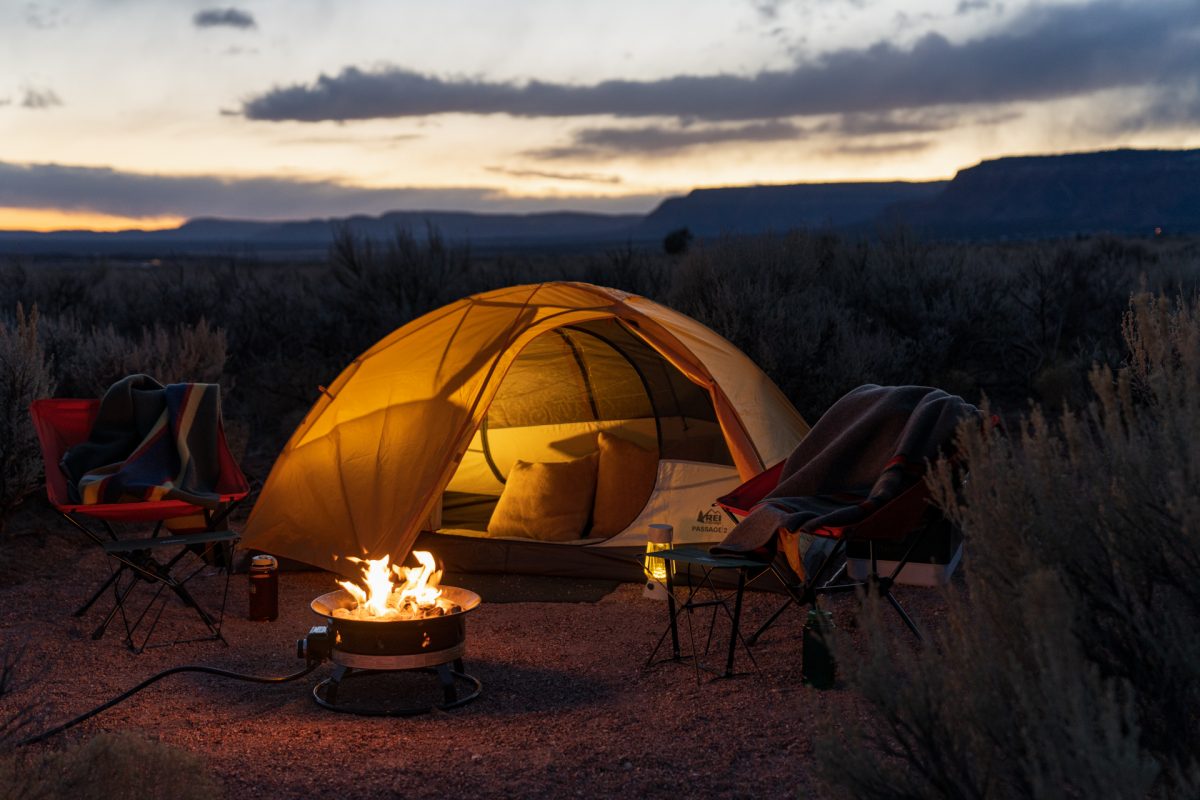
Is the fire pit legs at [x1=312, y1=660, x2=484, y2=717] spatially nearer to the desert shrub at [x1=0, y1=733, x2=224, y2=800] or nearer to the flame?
the flame

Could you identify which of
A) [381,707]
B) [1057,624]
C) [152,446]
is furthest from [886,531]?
[152,446]

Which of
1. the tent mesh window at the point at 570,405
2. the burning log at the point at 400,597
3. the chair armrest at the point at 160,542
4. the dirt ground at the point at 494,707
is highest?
the tent mesh window at the point at 570,405

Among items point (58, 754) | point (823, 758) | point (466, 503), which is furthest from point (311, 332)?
point (823, 758)

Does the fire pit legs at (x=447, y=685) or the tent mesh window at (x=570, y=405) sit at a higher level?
the tent mesh window at (x=570, y=405)

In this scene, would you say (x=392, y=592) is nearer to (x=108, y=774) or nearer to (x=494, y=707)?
(x=494, y=707)

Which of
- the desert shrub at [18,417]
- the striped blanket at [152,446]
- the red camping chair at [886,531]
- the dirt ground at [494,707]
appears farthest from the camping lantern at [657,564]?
the desert shrub at [18,417]

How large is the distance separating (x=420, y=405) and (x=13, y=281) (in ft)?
34.8

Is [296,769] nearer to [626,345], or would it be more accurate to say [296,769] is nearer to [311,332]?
[626,345]

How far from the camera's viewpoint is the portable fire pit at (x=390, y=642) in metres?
4.46

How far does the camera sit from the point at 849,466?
213 inches

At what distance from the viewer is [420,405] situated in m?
6.56

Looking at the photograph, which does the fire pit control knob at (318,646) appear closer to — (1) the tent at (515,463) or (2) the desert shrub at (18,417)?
(1) the tent at (515,463)

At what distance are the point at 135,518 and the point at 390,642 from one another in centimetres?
191

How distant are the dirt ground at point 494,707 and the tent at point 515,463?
0.49 meters
